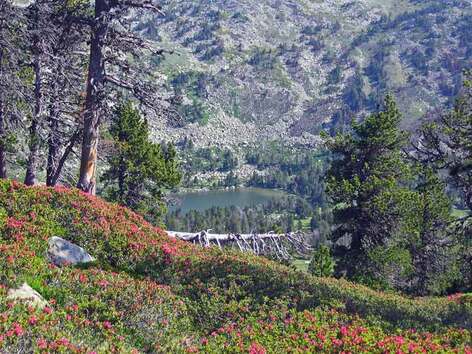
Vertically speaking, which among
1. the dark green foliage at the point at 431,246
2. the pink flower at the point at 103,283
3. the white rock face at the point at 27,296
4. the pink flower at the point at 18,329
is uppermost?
the pink flower at the point at 18,329

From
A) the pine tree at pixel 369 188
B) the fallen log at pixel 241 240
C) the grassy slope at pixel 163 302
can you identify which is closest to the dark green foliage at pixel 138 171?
the fallen log at pixel 241 240

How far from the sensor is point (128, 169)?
37094 millimetres

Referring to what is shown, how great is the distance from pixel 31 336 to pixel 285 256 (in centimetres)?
2590

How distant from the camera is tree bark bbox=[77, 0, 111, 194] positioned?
16.6 m

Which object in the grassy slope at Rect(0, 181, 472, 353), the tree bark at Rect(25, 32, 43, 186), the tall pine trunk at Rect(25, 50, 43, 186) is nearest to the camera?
the grassy slope at Rect(0, 181, 472, 353)

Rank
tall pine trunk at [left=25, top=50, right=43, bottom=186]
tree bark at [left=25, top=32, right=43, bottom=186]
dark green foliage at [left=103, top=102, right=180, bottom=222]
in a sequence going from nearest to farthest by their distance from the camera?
tree bark at [left=25, top=32, right=43, bottom=186], tall pine trunk at [left=25, top=50, right=43, bottom=186], dark green foliage at [left=103, top=102, right=180, bottom=222]

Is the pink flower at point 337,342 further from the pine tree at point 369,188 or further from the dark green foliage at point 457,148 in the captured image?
the pine tree at point 369,188

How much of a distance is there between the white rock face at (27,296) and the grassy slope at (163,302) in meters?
0.15

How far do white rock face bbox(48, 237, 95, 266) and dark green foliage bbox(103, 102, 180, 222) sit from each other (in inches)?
936

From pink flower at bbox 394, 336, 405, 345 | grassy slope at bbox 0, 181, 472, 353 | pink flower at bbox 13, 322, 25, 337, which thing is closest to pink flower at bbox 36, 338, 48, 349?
grassy slope at bbox 0, 181, 472, 353

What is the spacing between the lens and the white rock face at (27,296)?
7844 mm

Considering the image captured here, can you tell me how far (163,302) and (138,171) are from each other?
2801 centimetres

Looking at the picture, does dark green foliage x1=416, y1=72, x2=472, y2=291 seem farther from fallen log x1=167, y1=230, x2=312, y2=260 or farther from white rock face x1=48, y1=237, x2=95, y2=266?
white rock face x1=48, y1=237, x2=95, y2=266

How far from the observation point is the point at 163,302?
10344 millimetres
